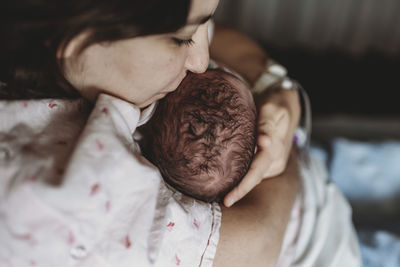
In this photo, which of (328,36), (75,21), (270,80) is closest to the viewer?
(75,21)

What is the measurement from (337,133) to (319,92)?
0.52 metres

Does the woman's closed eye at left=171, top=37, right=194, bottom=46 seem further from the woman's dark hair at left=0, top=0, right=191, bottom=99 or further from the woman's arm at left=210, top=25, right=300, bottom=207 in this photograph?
the woman's arm at left=210, top=25, right=300, bottom=207

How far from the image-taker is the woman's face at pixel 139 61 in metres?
0.64

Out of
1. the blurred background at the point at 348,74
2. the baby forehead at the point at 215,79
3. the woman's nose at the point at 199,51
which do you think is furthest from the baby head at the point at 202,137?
the blurred background at the point at 348,74

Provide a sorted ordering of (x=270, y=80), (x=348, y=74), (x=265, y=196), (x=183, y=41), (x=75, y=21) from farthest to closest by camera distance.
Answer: (x=348, y=74), (x=270, y=80), (x=265, y=196), (x=183, y=41), (x=75, y=21)

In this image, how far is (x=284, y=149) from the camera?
3.44 feet

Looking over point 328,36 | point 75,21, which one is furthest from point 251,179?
point 328,36

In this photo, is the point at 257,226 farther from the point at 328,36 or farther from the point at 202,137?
the point at 328,36

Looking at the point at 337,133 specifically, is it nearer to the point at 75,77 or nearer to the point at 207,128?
the point at 207,128

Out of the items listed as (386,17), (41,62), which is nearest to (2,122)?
(41,62)

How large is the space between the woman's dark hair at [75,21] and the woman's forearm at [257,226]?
1.37 ft

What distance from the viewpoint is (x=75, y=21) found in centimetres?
57

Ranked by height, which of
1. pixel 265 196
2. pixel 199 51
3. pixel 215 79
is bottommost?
pixel 265 196

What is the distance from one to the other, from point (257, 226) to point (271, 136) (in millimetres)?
258
